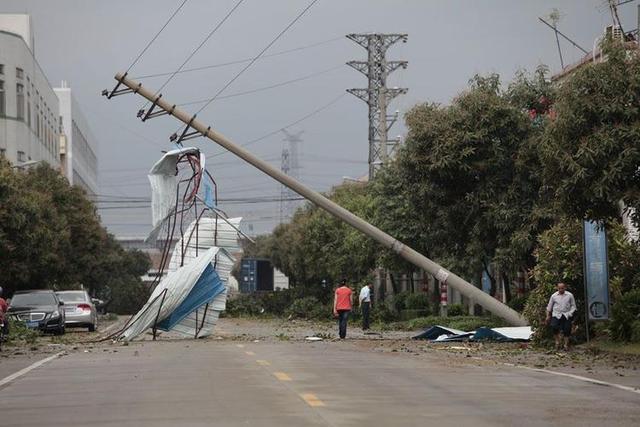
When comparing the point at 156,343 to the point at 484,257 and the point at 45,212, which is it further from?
the point at 45,212

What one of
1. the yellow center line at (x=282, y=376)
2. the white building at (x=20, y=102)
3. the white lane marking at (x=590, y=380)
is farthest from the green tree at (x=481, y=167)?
the white building at (x=20, y=102)

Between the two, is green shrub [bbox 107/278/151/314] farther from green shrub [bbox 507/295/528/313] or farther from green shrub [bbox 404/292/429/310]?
green shrub [bbox 507/295/528/313]

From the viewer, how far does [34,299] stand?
128 ft

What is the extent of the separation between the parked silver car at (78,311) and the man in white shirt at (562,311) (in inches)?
919

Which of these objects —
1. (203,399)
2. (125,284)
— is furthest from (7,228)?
(125,284)

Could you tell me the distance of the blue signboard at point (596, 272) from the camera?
25.1 metres

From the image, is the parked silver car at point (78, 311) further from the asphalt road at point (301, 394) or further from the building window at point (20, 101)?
the building window at point (20, 101)

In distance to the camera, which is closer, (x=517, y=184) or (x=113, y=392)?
(x=113, y=392)

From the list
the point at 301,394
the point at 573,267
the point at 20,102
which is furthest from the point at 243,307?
the point at 301,394

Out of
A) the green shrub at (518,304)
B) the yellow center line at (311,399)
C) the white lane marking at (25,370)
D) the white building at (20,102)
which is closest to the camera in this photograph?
the yellow center line at (311,399)

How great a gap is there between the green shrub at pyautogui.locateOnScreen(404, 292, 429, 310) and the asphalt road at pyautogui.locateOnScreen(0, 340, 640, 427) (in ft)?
103

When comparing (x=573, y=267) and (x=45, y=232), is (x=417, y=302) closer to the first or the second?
(x=45, y=232)

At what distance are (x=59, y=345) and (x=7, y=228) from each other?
13750 mm

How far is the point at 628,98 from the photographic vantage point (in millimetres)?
20906
